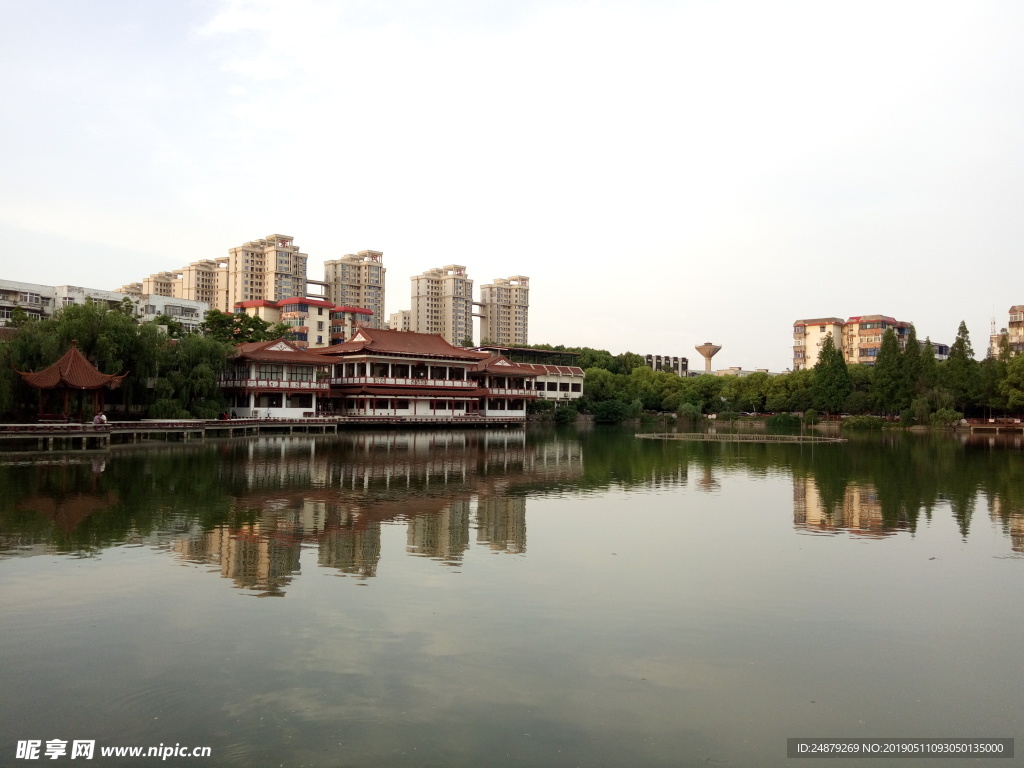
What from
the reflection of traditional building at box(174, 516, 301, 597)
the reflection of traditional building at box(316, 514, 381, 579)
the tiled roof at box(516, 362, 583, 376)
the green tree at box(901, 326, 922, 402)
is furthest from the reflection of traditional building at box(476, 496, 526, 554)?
the green tree at box(901, 326, 922, 402)

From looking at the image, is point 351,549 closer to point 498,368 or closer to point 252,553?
point 252,553

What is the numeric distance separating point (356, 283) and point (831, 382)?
66297 millimetres

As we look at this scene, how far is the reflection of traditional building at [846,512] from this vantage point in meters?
16.2

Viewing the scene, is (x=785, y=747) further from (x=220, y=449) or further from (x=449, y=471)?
(x=220, y=449)

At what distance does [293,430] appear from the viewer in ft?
149

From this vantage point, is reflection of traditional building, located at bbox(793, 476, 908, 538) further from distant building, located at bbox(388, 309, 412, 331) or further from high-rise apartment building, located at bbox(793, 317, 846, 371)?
distant building, located at bbox(388, 309, 412, 331)

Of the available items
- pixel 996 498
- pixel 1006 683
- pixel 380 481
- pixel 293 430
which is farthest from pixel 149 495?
pixel 293 430

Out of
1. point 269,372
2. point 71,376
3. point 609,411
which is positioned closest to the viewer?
point 71,376

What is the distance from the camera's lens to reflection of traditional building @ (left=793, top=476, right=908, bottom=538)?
1619 cm

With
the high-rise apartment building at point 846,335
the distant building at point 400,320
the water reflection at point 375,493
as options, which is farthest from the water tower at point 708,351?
the water reflection at point 375,493

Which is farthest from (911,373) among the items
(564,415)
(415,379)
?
(415,379)

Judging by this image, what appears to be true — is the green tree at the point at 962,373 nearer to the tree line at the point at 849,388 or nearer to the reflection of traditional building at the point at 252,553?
the tree line at the point at 849,388

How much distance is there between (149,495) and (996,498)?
22573 millimetres

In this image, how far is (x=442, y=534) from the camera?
14.8 metres
